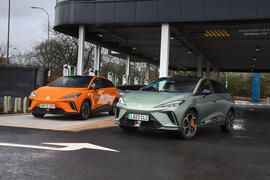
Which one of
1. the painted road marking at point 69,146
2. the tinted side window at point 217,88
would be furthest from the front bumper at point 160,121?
the tinted side window at point 217,88

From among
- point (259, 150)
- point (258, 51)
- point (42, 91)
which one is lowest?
point (259, 150)

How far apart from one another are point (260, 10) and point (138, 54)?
17524 mm

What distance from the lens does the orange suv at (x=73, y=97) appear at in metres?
9.96

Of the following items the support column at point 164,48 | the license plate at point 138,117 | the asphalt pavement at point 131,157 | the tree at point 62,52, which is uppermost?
the tree at point 62,52

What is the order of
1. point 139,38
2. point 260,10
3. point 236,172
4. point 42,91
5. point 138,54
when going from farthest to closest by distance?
point 138,54 < point 139,38 < point 260,10 < point 42,91 < point 236,172

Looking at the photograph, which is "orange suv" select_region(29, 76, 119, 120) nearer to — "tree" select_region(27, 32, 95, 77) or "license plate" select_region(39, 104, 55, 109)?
"license plate" select_region(39, 104, 55, 109)

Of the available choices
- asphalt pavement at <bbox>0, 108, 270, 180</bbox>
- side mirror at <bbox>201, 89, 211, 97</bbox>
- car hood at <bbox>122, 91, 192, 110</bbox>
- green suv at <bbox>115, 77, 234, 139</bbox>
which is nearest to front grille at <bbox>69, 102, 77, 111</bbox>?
asphalt pavement at <bbox>0, 108, 270, 180</bbox>

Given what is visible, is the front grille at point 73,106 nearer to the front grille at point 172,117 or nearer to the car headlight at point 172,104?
the car headlight at point 172,104

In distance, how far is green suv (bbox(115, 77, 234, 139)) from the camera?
7363mm

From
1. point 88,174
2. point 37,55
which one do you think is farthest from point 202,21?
point 37,55

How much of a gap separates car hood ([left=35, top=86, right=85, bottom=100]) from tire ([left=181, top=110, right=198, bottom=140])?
3904 millimetres

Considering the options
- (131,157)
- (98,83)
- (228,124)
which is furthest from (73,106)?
(131,157)

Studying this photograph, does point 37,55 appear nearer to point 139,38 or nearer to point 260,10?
point 139,38

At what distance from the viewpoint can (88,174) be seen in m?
4.54
